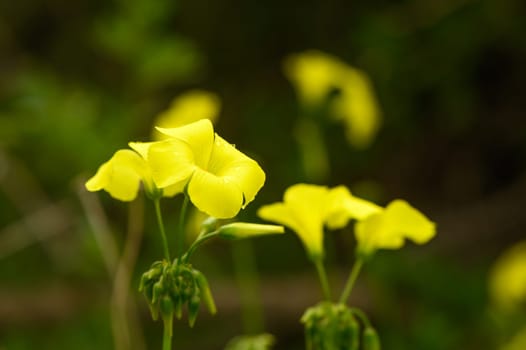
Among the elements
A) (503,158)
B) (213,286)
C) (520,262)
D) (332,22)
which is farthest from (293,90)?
(520,262)

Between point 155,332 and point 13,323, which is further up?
point 13,323

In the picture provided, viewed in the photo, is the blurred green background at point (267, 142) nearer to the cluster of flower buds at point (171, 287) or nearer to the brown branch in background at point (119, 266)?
the brown branch in background at point (119, 266)

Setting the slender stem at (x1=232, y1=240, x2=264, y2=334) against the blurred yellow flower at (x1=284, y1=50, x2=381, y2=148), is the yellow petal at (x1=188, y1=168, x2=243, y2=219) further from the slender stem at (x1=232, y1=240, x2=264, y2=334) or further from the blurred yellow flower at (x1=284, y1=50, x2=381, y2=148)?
the slender stem at (x1=232, y1=240, x2=264, y2=334)

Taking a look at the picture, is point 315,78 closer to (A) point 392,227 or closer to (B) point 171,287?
(A) point 392,227

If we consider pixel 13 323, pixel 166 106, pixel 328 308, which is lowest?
pixel 13 323

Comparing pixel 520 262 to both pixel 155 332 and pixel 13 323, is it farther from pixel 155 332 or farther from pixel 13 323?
pixel 13 323

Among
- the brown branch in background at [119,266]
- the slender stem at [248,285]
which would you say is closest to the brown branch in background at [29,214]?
the brown branch in background at [119,266]

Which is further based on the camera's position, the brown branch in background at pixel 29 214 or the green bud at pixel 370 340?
the brown branch in background at pixel 29 214
